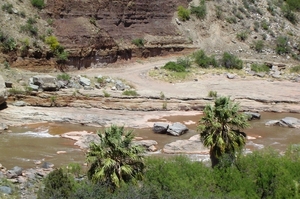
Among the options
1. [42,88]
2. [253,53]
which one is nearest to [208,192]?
[42,88]

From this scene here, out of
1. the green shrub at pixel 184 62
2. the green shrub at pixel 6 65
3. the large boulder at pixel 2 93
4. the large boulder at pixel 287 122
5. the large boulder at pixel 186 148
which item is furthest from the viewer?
the green shrub at pixel 184 62

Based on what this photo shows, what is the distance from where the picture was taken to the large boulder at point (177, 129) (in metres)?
36.8

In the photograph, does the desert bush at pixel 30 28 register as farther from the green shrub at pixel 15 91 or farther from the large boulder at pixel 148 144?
the large boulder at pixel 148 144

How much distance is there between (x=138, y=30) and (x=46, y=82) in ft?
67.5

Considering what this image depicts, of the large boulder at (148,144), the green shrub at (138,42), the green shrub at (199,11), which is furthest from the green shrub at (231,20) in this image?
the large boulder at (148,144)

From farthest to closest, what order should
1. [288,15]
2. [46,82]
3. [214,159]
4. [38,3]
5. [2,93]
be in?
[288,15], [38,3], [46,82], [2,93], [214,159]

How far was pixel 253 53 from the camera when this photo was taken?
63.6 meters

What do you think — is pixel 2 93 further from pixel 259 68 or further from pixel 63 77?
pixel 259 68

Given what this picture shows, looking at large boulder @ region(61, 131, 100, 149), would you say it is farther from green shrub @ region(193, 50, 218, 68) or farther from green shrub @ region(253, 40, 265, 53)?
green shrub @ region(253, 40, 265, 53)

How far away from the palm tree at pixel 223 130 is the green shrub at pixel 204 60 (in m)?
34.7

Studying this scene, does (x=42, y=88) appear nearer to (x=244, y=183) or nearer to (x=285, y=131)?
(x=285, y=131)

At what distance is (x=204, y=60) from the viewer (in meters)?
57.5

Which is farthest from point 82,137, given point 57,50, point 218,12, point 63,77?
point 218,12

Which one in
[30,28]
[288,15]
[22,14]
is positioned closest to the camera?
[30,28]
